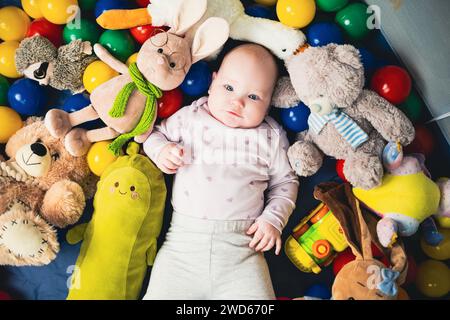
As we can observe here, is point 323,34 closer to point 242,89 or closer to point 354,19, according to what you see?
point 354,19

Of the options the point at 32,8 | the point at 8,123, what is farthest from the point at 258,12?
the point at 8,123

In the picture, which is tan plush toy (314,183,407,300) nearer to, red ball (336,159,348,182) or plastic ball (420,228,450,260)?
red ball (336,159,348,182)

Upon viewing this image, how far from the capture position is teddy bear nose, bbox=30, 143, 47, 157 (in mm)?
1207

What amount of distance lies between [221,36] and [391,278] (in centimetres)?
76

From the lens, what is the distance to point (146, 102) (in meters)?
1.21

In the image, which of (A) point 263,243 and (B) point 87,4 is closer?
(A) point 263,243

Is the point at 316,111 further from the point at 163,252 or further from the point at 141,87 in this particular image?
the point at 163,252

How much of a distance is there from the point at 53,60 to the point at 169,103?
36cm

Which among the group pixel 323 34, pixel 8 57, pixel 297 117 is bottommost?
pixel 8 57

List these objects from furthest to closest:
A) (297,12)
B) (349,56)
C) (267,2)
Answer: (267,2), (297,12), (349,56)

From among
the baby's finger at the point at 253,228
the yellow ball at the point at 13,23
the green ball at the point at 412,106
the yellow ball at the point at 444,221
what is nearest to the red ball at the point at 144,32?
the yellow ball at the point at 13,23

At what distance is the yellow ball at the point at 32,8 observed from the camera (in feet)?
4.27

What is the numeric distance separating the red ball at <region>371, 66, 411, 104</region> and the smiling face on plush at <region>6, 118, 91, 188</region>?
86 centimetres
